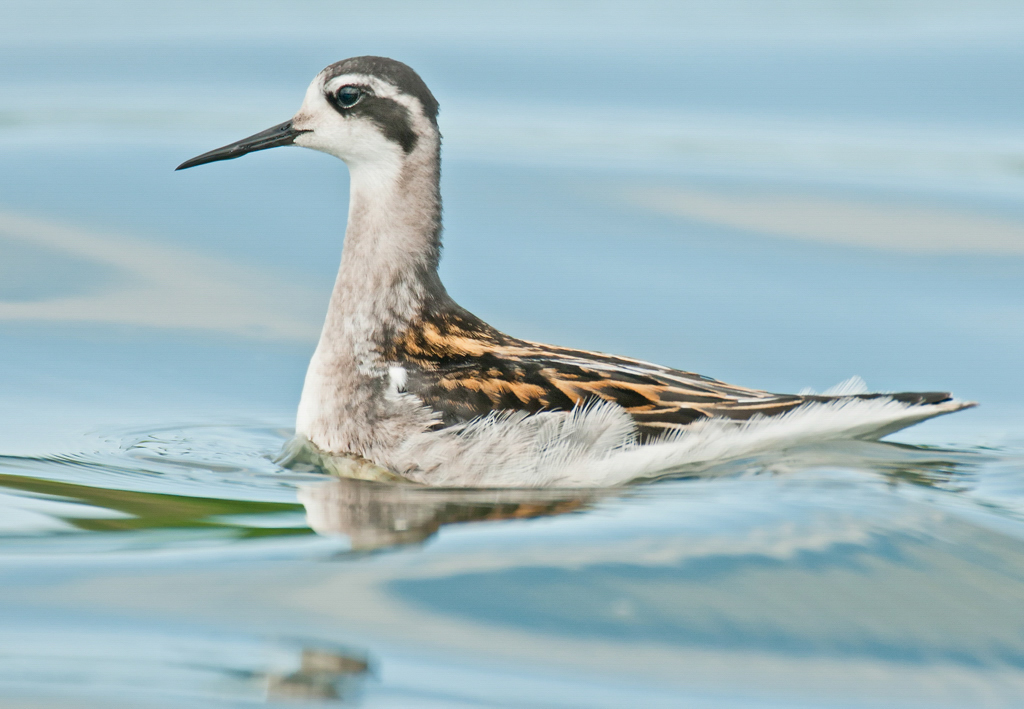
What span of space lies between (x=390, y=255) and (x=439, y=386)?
0.79 m

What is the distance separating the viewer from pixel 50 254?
10203 mm

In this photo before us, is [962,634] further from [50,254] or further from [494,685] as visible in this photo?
[50,254]

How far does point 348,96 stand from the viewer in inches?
269

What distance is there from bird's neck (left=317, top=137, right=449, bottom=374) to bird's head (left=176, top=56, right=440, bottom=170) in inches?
2.2

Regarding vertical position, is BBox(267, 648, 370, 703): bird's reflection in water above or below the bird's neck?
below

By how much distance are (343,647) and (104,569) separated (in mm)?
1053

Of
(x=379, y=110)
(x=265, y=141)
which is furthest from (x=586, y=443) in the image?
(x=265, y=141)

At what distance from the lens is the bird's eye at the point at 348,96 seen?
683 centimetres

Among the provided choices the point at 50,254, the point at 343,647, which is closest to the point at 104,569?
the point at 343,647

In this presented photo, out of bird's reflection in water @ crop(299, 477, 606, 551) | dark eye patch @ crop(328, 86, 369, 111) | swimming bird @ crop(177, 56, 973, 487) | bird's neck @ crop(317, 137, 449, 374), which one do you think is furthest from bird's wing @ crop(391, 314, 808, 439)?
dark eye patch @ crop(328, 86, 369, 111)

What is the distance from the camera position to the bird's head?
22.4 ft

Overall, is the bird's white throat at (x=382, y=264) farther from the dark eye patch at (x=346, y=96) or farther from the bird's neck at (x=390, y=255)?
the dark eye patch at (x=346, y=96)

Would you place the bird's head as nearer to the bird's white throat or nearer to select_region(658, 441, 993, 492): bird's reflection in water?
the bird's white throat

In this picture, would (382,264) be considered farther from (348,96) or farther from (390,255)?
(348,96)
